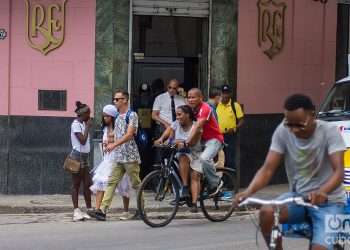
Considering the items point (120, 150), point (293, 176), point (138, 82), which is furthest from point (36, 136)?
point (293, 176)

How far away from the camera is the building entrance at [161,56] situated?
14.3 m

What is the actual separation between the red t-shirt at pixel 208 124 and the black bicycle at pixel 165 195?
54cm

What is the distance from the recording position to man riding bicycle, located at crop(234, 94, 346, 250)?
5613 mm

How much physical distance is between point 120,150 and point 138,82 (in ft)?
11.9

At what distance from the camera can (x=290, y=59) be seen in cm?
1539

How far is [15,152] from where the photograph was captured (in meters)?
13.9

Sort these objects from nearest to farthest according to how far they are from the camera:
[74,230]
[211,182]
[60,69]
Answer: [74,230] → [211,182] → [60,69]

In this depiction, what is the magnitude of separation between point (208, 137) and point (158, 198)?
118 centimetres

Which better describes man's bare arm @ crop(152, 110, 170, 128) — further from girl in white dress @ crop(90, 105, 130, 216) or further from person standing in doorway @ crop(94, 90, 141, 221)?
person standing in doorway @ crop(94, 90, 141, 221)

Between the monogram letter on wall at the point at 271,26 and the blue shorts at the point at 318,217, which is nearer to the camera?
the blue shorts at the point at 318,217

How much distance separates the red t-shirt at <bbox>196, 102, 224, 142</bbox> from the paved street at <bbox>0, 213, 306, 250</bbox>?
4.13ft

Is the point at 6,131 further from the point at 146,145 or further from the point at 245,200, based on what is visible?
the point at 245,200

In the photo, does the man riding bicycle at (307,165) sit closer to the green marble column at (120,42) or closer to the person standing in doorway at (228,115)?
the person standing in doorway at (228,115)

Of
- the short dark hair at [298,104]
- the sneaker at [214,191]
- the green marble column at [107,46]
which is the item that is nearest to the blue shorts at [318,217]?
the short dark hair at [298,104]
